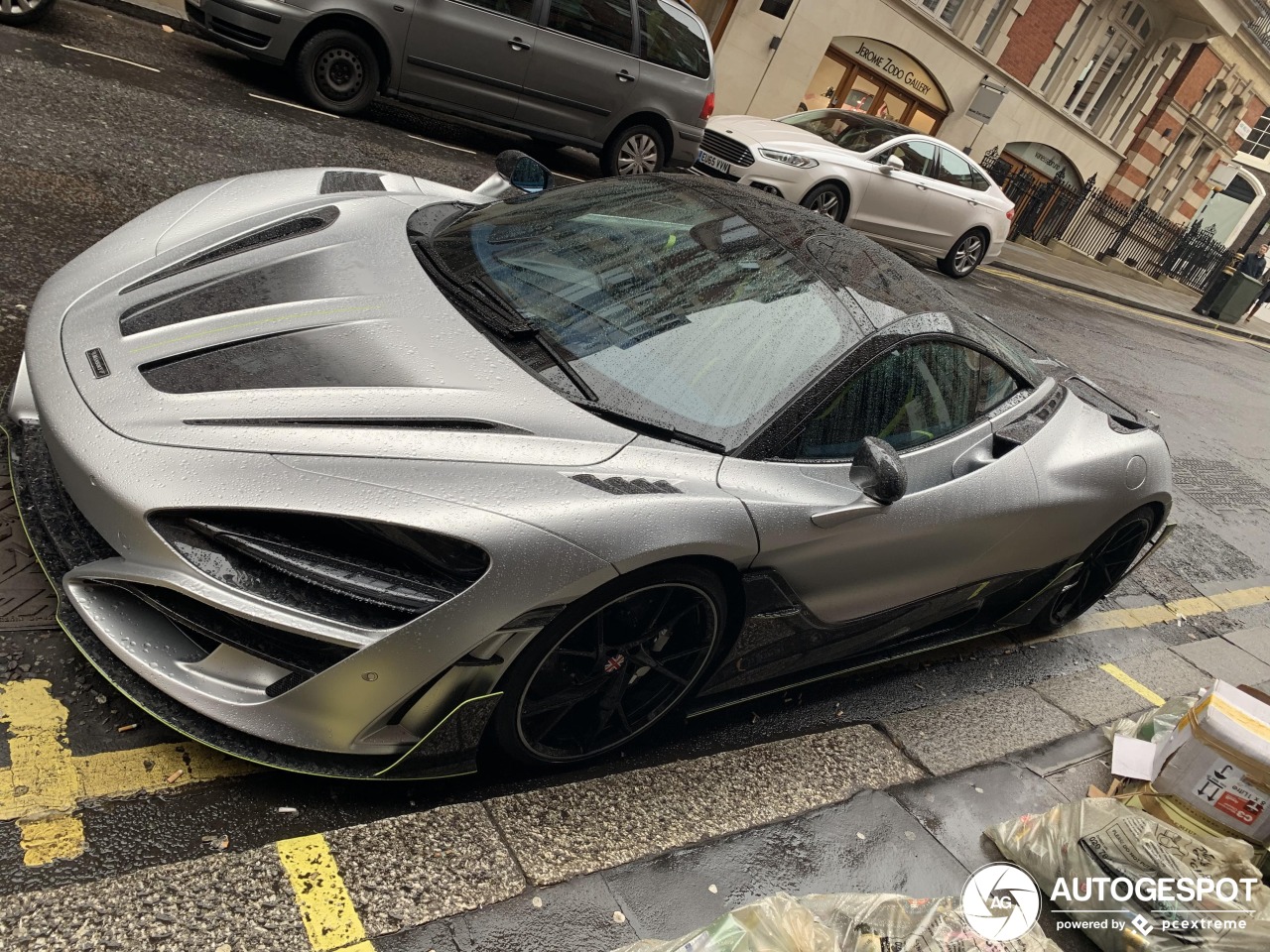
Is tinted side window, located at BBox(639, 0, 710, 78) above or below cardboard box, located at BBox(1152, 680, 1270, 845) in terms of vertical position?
above

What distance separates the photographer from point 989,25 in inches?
826

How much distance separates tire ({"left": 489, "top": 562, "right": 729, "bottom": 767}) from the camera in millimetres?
2338

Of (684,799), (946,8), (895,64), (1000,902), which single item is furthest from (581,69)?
(946,8)

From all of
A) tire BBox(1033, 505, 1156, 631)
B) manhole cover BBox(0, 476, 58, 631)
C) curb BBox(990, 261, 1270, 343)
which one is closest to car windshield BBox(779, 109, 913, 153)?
curb BBox(990, 261, 1270, 343)

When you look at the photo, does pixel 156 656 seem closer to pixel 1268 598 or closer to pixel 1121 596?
pixel 1121 596

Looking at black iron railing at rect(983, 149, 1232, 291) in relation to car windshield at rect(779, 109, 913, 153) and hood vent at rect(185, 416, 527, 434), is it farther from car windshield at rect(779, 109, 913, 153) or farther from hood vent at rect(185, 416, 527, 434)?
hood vent at rect(185, 416, 527, 434)

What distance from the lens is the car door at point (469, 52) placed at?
8.04 m

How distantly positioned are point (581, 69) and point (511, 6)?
835 mm

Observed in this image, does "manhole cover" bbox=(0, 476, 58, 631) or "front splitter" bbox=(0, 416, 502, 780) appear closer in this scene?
"front splitter" bbox=(0, 416, 502, 780)

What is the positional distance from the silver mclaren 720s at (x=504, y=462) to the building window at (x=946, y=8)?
18.7 meters

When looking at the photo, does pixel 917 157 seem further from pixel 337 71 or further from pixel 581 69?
pixel 337 71

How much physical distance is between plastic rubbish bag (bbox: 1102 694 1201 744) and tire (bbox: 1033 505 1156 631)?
2.05ft

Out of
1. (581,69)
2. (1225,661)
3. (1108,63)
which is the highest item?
(1108,63)

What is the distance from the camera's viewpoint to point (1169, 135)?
1202 inches
